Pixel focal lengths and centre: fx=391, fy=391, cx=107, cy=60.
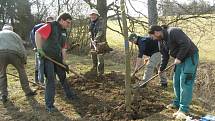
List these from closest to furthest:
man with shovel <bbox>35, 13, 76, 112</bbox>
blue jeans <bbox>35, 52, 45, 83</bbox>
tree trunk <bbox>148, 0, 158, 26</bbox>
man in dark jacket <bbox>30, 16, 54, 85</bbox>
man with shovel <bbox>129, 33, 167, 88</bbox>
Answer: man with shovel <bbox>35, 13, 76, 112</bbox>, blue jeans <bbox>35, 52, 45, 83</bbox>, man in dark jacket <bbox>30, 16, 54, 85</bbox>, man with shovel <bbox>129, 33, 167, 88</bbox>, tree trunk <bbox>148, 0, 158, 26</bbox>

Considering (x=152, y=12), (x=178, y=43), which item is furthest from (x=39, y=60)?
(x=152, y=12)

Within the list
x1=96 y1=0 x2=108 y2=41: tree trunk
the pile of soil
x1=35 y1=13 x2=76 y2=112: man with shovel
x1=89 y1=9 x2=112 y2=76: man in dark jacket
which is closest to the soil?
the pile of soil

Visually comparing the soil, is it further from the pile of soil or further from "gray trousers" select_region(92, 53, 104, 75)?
"gray trousers" select_region(92, 53, 104, 75)

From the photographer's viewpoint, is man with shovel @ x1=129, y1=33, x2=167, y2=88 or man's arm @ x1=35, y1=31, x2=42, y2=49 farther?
man with shovel @ x1=129, y1=33, x2=167, y2=88

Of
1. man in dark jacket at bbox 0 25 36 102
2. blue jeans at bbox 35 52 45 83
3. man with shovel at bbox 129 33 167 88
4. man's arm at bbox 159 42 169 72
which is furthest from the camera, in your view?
man with shovel at bbox 129 33 167 88

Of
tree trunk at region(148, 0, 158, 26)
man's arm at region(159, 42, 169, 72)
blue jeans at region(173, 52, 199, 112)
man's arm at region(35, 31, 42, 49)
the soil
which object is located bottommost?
the soil

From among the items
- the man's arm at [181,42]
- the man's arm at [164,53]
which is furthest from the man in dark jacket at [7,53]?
the man's arm at [181,42]

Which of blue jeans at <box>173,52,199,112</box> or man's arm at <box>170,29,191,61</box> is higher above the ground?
man's arm at <box>170,29,191,61</box>

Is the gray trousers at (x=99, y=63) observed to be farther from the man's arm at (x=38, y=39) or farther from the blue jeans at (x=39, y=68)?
the man's arm at (x=38, y=39)

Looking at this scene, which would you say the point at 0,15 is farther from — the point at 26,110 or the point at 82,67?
the point at 26,110

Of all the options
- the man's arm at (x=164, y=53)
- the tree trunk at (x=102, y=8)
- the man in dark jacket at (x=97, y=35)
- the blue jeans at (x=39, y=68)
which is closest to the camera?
the man's arm at (x=164, y=53)

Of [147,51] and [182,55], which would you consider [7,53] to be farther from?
[182,55]

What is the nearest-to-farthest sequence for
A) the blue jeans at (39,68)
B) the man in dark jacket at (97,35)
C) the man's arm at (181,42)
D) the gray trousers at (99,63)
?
the man's arm at (181,42) → the blue jeans at (39,68) → the man in dark jacket at (97,35) → the gray trousers at (99,63)

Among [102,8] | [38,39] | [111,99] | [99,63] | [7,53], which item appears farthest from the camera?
[102,8]
